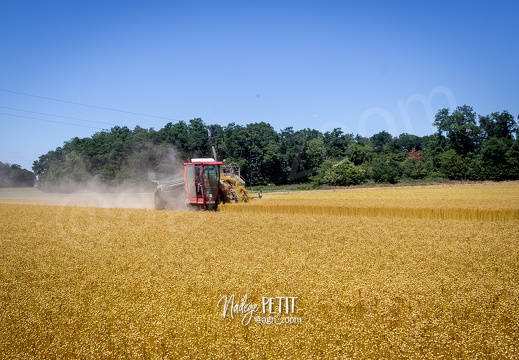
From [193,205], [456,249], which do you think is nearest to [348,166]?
[193,205]

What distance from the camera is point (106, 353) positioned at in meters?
3.90

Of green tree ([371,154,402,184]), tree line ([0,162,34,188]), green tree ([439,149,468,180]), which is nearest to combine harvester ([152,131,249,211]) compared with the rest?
green tree ([371,154,402,184])

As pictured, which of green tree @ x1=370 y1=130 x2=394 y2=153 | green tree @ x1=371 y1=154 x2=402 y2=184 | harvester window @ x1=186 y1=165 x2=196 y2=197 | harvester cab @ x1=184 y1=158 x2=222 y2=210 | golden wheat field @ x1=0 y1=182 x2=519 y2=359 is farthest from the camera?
green tree @ x1=370 y1=130 x2=394 y2=153

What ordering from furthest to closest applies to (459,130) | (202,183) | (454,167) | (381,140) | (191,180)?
(381,140), (459,130), (454,167), (191,180), (202,183)

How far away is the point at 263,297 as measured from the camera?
524 centimetres

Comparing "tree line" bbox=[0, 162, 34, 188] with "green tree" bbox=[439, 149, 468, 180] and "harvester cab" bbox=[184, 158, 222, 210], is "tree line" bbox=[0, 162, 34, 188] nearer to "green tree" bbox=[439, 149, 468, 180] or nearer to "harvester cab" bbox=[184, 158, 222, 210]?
"harvester cab" bbox=[184, 158, 222, 210]

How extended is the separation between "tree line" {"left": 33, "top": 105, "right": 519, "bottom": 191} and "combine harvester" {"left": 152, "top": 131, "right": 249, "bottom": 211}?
33.8 m

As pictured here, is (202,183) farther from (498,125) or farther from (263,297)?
(498,125)

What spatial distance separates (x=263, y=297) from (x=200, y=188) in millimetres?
15672

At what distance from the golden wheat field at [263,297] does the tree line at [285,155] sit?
1937 inches

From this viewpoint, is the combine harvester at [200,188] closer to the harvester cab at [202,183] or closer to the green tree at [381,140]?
the harvester cab at [202,183]

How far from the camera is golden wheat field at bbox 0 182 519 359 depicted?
4.04 m

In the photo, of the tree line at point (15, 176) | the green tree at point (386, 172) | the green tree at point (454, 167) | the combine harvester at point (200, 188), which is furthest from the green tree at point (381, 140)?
the combine harvester at point (200, 188)

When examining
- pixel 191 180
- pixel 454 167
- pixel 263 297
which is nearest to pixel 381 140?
pixel 454 167
